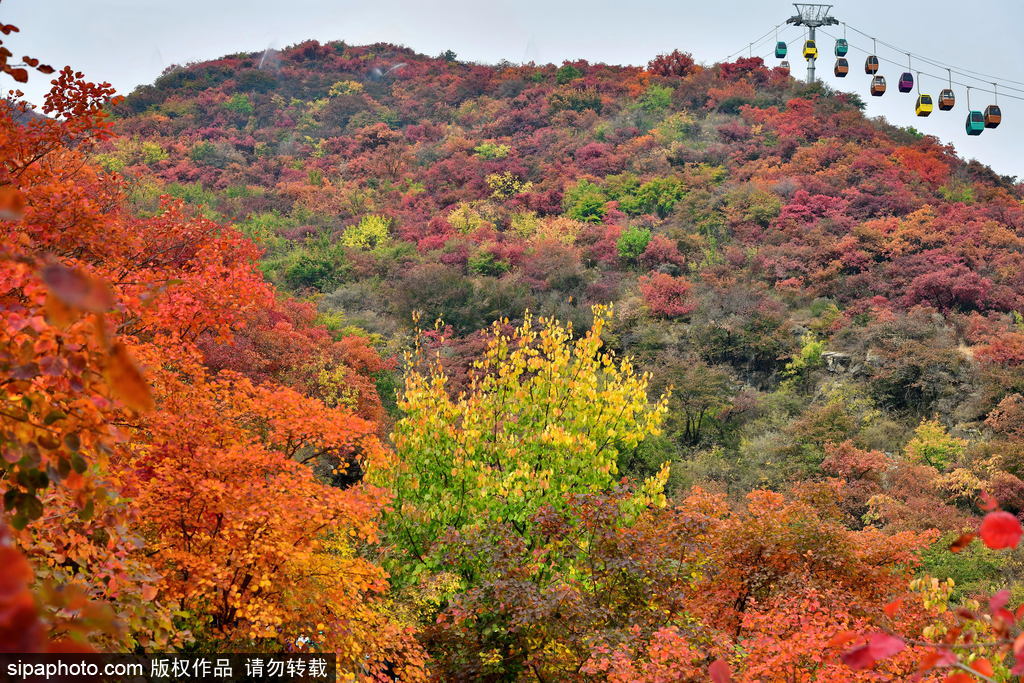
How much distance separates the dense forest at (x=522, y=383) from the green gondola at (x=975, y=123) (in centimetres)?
380

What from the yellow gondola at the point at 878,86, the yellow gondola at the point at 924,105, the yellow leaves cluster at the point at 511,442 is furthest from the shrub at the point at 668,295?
the yellow leaves cluster at the point at 511,442

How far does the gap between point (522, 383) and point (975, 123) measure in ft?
63.0

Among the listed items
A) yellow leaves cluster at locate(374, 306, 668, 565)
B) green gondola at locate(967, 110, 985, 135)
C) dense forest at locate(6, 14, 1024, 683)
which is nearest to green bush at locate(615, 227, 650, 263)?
dense forest at locate(6, 14, 1024, 683)

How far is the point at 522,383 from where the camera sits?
12.1 meters

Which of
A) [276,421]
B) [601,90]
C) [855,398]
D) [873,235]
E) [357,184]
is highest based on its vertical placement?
[601,90]

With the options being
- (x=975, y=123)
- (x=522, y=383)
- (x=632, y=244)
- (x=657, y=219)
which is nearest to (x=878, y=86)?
(x=975, y=123)

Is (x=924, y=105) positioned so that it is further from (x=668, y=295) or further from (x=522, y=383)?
(x=522, y=383)

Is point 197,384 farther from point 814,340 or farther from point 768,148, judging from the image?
point 768,148

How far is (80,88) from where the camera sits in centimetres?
801

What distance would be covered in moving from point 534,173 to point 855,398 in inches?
812

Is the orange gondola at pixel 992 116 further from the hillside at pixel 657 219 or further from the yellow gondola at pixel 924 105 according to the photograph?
the hillside at pixel 657 219

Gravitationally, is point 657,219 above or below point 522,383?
above

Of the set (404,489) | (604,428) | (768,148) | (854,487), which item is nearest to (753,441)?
(854,487)

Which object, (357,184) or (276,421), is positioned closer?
(276,421)
